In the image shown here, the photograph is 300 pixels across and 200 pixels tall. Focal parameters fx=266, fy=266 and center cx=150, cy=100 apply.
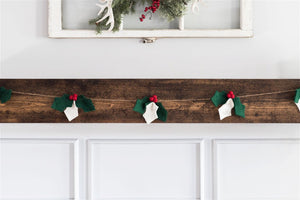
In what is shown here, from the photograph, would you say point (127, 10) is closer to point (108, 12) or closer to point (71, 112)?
point (108, 12)

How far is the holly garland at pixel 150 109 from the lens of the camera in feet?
3.25

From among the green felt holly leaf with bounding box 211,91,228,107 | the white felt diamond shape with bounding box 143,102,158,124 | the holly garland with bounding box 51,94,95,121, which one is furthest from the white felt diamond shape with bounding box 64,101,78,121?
the green felt holly leaf with bounding box 211,91,228,107

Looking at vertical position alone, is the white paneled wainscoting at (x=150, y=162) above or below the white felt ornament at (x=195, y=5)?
below

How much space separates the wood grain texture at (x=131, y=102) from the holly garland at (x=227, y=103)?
0.07 feet

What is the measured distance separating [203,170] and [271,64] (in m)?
0.53

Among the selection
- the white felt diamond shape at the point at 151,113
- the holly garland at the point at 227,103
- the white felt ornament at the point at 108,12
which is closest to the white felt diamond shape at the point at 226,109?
the holly garland at the point at 227,103

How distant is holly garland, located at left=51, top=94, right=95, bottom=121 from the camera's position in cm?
99

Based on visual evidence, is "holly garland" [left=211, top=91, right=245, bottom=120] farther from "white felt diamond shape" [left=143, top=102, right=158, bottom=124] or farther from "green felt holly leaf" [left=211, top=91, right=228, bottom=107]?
"white felt diamond shape" [left=143, top=102, right=158, bottom=124]

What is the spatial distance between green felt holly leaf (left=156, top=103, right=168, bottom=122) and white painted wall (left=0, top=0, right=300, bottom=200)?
0.13m

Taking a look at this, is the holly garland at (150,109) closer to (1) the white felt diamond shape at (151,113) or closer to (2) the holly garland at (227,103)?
(1) the white felt diamond shape at (151,113)

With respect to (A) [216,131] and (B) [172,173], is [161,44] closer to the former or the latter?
(A) [216,131]

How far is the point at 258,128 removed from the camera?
1.12 meters

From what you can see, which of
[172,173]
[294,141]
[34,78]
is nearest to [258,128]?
[294,141]

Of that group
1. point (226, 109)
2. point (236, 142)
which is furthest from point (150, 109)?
point (236, 142)
